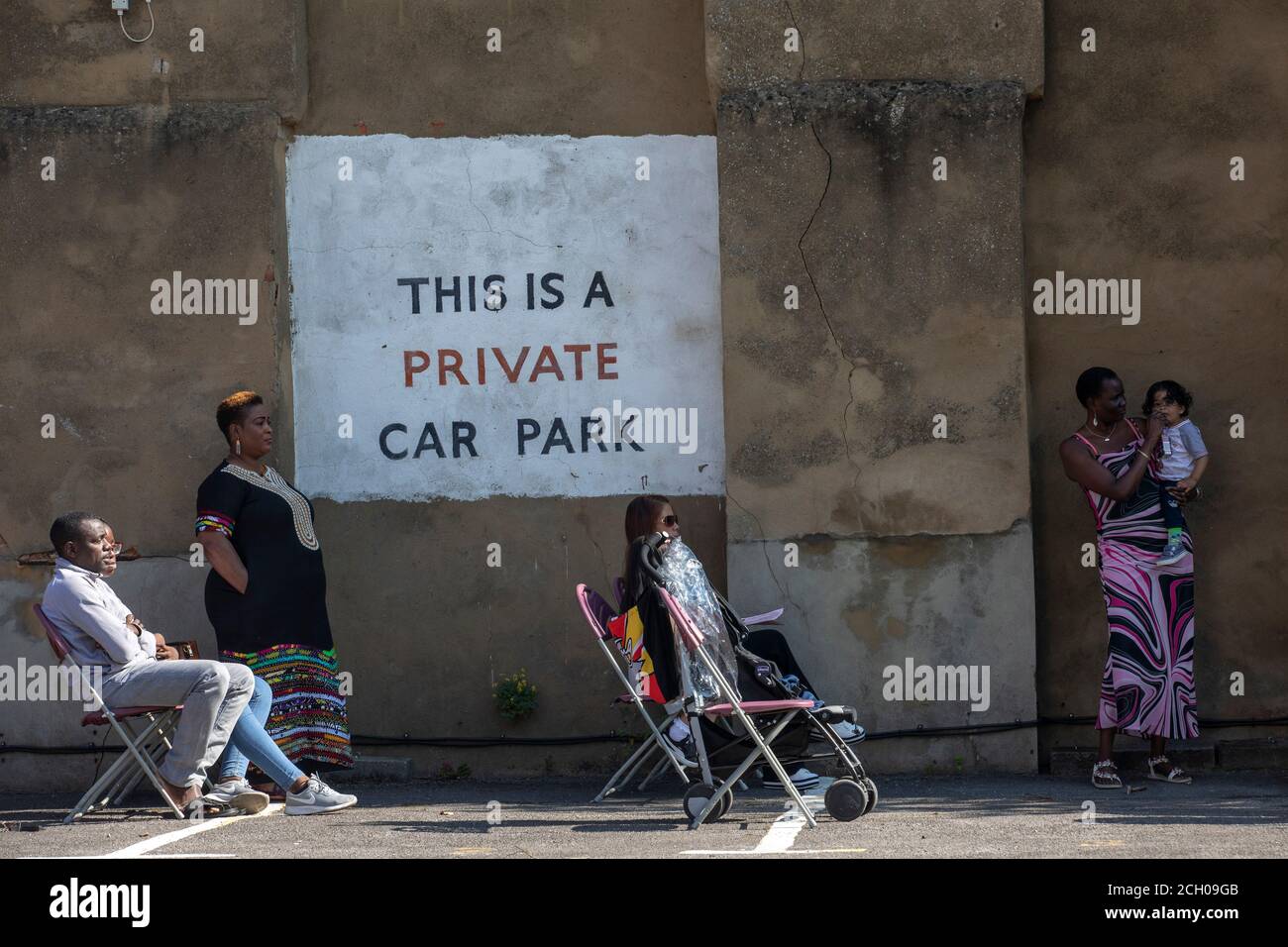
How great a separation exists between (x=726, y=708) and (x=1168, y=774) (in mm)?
2578

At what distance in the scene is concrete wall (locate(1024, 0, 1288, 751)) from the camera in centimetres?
902

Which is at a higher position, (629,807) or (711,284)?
(711,284)

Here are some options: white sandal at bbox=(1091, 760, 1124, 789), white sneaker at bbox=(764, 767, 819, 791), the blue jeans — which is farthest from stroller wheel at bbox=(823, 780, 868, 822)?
the blue jeans

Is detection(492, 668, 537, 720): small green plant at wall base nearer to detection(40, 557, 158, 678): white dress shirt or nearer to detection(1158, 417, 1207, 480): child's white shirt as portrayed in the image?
detection(40, 557, 158, 678): white dress shirt

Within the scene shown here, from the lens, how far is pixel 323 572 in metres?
8.91

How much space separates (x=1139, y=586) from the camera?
8.41 metres

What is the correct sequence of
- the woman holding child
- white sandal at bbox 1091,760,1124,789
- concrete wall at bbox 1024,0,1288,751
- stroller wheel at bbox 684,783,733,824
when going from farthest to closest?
concrete wall at bbox 1024,0,1288,751 < the woman holding child < white sandal at bbox 1091,760,1124,789 < stroller wheel at bbox 684,783,733,824

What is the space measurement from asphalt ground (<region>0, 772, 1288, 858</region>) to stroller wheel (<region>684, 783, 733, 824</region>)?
0.20 ft

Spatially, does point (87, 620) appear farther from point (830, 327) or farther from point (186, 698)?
point (830, 327)

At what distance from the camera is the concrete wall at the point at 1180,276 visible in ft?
29.6

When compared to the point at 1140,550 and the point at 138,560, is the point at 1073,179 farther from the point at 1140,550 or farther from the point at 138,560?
the point at 138,560

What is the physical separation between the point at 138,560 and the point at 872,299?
13.3ft

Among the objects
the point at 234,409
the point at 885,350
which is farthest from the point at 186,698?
the point at 885,350
